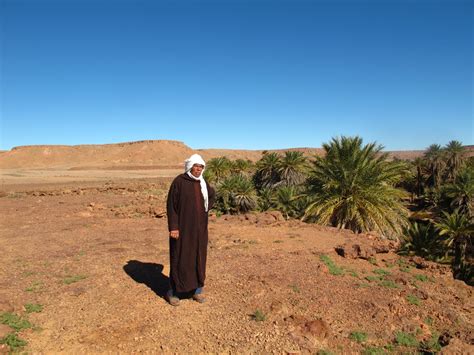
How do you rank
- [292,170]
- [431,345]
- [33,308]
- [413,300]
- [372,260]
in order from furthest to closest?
1. [292,170]
2. [372,260]
3. [413,300]
4. [33,308]
5. [431,345]

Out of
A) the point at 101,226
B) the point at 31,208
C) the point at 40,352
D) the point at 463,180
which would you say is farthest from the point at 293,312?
the point at 463,180

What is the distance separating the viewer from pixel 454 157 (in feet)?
91.7

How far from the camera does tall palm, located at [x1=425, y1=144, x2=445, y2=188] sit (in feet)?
90.6

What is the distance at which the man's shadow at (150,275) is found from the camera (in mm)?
5151

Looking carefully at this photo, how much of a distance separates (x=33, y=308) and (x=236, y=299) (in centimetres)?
246

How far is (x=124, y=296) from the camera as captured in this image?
4801 mm

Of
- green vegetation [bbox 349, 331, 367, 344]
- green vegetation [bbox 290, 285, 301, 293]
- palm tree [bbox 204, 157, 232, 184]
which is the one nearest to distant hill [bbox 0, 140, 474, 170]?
palm tree [bbox 204, 157, 232, 184]

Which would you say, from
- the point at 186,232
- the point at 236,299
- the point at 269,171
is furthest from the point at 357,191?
the point at 269,171

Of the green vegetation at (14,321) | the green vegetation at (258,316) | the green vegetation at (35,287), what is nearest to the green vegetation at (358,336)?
the green vegetation at (258,316)

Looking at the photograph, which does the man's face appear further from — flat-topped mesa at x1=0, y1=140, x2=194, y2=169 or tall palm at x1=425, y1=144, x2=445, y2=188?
flat-topped mesa at x1=0, y1=140, x2=194, y2=169

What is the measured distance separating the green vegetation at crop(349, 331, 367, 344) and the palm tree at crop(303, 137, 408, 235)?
584cm

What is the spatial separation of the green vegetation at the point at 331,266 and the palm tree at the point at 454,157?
24.5 meters

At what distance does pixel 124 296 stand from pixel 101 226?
558 centimetres

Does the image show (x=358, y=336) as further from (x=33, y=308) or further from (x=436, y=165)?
(x=436, y=165)
